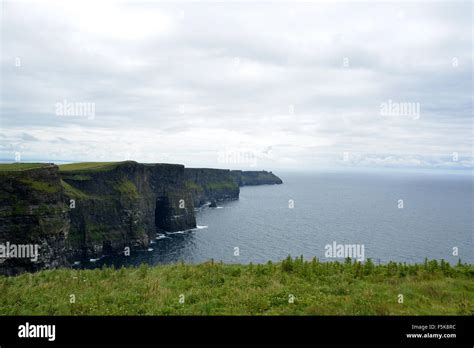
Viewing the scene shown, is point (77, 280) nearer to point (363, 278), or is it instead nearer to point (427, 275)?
point (363, 278)

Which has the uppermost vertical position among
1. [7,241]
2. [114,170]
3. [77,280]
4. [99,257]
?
[114,170]

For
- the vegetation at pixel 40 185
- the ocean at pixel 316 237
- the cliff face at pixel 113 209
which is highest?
the vegetation at pixel 40 185

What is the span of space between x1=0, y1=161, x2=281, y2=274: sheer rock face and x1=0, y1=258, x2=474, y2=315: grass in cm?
5609

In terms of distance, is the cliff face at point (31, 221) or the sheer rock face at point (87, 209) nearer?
the cliff face at point (31, 221)

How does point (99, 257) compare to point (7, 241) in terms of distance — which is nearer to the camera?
point (7, 241)

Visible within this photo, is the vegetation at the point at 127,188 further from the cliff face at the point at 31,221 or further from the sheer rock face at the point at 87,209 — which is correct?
the cliff face at the point at 31,221

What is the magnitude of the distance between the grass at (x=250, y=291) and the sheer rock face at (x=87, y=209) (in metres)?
56.1

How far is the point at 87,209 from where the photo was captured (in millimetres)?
97750

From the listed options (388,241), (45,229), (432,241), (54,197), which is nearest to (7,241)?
(45,229)

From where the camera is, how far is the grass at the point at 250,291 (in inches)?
562

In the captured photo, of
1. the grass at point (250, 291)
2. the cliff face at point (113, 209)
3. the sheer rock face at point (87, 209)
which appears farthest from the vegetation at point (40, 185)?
the grass at point (250, 291)

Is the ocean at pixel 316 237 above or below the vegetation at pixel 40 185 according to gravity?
below
